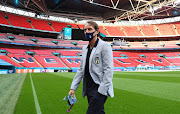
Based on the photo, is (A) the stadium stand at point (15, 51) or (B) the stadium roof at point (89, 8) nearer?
(B) the stadium roof at point (89, 8)

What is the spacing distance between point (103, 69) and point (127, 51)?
49587 mm

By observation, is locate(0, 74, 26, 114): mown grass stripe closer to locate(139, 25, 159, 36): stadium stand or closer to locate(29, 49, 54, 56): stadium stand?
locate(29, 49, 54, 56): stadium stand

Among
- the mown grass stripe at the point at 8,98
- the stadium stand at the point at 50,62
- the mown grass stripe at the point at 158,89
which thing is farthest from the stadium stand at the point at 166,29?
the mown grass stripe at the point at 8,98

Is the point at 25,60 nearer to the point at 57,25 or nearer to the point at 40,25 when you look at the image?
the point at 40,25

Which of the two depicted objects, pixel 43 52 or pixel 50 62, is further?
pixel 43 52

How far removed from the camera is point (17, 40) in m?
38.1

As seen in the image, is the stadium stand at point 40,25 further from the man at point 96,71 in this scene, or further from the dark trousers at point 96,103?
the dark trousers at point 96,103

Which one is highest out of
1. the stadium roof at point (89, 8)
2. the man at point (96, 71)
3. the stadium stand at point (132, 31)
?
the stadium roof at point (89, 8)

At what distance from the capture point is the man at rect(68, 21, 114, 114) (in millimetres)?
2102

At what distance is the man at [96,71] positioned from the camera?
2102 millimetres

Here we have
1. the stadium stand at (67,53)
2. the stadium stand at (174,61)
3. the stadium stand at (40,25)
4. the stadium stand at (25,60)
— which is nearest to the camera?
the stadium stand at (25,60)

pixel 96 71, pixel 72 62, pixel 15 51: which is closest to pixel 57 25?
pixel 72 62

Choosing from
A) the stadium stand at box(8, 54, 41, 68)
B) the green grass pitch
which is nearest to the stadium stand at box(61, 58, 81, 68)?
the stadium stand at box(8, 54, 41, 68)

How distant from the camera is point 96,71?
2.18 m
